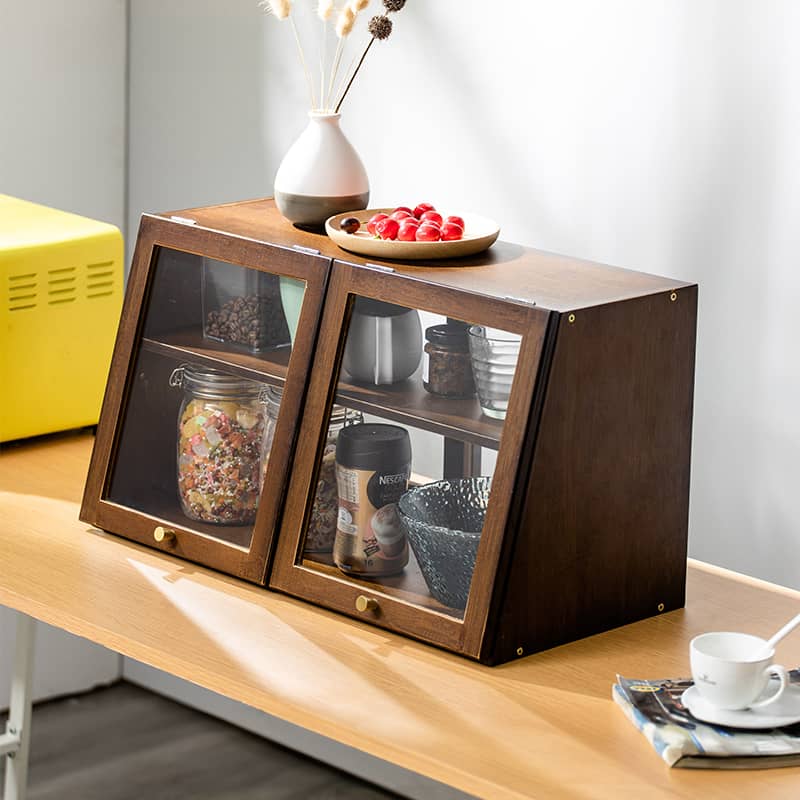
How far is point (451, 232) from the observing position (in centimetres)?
186

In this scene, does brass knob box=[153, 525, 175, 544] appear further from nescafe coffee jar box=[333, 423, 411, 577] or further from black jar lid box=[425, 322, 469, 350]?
black jar lid box=[425, 322, 469, 350]

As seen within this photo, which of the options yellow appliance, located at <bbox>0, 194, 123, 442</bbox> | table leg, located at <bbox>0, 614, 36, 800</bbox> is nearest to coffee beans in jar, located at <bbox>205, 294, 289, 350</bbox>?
yellow appliance, located at <bbox>0, 194, 123, 442</bbox>

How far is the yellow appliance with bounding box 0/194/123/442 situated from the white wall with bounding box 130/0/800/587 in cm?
68

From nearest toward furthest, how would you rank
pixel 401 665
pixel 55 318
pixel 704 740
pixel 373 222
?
1. pixel 704 740
2. pixel 401 665
3. pixel 373 222
4. pixel 55 318

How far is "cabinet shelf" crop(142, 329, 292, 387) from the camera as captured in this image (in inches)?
74.3

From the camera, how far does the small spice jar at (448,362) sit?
1701 mm

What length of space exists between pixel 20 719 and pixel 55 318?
73 centimetres

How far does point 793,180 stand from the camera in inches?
89.0

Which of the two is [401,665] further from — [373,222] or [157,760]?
[157,760]

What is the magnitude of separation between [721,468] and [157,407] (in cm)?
98

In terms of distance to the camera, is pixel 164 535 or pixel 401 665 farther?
pixel 164 535

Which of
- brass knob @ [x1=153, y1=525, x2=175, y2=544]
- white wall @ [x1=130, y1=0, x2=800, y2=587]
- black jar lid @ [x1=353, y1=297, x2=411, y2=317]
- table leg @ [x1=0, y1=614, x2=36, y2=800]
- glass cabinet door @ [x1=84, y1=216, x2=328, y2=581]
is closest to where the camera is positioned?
black jar lid @ [x1=353, y1=297, x2=411, y2=317]

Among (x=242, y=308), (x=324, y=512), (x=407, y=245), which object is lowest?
(x=324, y=512)

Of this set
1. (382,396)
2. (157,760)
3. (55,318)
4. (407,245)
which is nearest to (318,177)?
(407,245)
